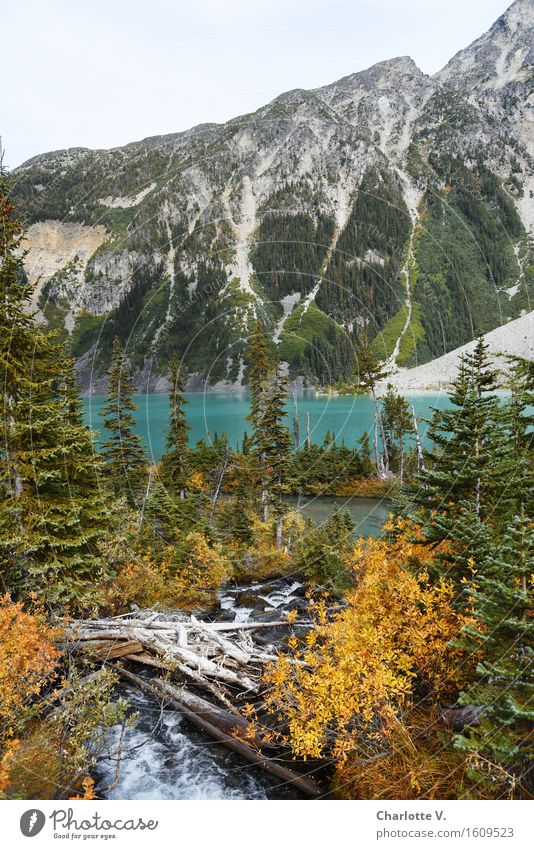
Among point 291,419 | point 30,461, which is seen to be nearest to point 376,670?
point 30,461

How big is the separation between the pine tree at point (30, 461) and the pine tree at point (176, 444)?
78.5ft

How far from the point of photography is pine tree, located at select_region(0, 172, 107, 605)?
485 inches

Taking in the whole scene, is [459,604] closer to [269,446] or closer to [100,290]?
[269,446]

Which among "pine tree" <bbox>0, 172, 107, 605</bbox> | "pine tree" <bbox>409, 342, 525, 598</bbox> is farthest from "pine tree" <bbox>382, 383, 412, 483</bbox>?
"pine tree" <bbox>0, 172, 107, 605</bbox>

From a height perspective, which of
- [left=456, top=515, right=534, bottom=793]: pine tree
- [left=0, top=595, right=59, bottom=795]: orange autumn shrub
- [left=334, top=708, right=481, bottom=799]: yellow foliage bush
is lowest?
[left=334, top=708, right=481, bottom=799]: yellow foliage bush

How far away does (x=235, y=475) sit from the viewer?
4562 centimetres

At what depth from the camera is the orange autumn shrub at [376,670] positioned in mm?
8086

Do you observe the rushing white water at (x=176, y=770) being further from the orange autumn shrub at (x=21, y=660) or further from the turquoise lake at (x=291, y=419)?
the turquoise lake at (x=291, y=419)

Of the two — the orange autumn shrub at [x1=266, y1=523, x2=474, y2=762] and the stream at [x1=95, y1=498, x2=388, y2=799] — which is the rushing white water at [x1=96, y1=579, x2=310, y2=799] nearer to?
the stream at [x1=95, y1=498, x2=388, y2=799]

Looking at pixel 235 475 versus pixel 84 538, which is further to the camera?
pixel 235 475

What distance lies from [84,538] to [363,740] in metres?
9.72

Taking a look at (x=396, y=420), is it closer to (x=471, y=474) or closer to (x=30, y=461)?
(x=471, y=474)

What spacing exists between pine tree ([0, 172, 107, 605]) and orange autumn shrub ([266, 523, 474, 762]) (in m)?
7.32
